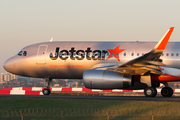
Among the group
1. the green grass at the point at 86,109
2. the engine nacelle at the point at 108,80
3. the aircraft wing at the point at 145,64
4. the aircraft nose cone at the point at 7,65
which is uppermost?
the aircraft nose cone at the point at 7,65

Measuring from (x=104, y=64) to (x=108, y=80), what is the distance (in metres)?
3.74

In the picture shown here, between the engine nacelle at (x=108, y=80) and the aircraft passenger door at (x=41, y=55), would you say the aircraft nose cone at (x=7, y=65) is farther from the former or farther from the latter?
the engine nacelle at (x=108, y=80)

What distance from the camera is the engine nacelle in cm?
2620

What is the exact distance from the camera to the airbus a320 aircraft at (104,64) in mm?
26469

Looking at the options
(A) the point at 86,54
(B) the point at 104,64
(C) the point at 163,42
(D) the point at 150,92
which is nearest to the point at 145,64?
(C) the point at 163,42

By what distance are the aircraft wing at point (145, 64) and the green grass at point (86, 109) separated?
16.4 ft

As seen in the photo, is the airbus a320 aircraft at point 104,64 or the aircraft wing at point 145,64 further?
the airbus a320 aircraft at point 104,64

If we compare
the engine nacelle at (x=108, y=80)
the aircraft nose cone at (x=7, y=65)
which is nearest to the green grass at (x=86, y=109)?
the engine nacelle at (x=108, y=80)

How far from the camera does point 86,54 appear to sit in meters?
Result: 30.5

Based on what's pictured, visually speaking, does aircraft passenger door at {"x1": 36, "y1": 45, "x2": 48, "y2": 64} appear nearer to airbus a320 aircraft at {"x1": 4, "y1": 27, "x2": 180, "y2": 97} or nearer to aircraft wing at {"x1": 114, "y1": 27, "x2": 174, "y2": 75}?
airbus a320 aircraft at {"x1": 4, "y1": 27, "x2": 180, "y2": 97}

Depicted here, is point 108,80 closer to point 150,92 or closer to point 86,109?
point 150,92

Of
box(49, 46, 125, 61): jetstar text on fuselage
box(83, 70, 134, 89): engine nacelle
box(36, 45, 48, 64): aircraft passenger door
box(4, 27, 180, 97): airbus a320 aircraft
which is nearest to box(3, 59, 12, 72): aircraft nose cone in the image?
box(4, 27, 180, 97): airbus a320 aircraft

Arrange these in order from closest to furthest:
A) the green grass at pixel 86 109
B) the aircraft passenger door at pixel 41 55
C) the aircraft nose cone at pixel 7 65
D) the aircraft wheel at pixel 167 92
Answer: the green grass at pixel 86 109
the aircraft wheel at pixel 167 92
the aircraft passenger door at pixel 41 55
the aircraft nose cone at pixel 7 65

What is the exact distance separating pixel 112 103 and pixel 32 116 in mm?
6312
